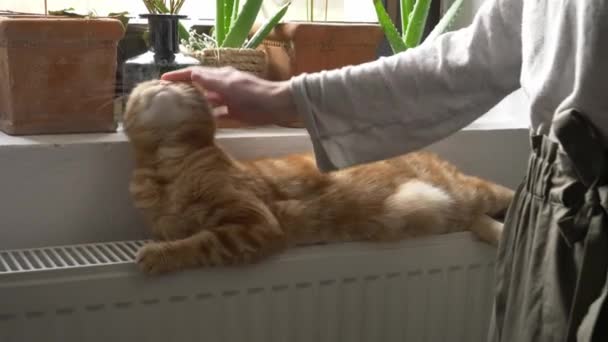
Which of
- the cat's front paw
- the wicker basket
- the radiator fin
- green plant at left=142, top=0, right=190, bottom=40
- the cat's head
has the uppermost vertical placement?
green plant at left=142, top=0, right=190, bottom=40

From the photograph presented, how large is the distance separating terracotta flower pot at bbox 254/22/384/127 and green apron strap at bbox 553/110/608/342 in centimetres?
67

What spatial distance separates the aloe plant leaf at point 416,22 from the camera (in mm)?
1511

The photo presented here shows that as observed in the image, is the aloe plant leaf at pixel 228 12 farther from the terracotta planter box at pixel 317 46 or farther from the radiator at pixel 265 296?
the radiator at pixel 265 296

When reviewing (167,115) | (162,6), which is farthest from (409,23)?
(167,115)

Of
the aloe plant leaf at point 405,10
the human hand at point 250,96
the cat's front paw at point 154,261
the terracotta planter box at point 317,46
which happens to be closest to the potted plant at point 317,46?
the terracotta planter box at point 317,46

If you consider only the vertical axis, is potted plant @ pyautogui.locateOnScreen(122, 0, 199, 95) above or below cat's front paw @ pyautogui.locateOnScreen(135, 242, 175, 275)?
above

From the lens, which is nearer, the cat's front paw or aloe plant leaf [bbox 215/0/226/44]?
the cat's front paw

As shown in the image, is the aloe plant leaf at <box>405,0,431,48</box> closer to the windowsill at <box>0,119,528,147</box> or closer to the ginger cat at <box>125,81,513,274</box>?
the windowsill at <box>0,119,528,147</box>

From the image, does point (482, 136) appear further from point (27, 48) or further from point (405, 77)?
point (27, 48)

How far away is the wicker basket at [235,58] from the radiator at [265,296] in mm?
344

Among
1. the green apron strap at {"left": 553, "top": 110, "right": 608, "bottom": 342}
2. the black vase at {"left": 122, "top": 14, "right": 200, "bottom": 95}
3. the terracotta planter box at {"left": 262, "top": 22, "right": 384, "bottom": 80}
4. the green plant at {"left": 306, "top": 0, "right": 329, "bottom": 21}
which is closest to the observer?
the green apron strap at {"left": 553, "top": 110, "right": 608, "bottom": 342}

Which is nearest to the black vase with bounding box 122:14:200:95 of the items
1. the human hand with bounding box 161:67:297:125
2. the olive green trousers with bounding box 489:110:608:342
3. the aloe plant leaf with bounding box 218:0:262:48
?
the aloe plant leaf with bounding box 218:0:262:48

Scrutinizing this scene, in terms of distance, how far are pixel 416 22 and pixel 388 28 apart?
0.21ft

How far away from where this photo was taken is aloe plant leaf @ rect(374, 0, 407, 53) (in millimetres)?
1484
